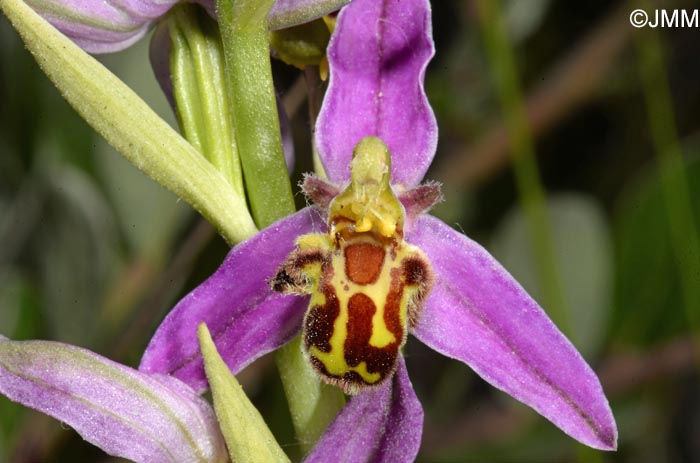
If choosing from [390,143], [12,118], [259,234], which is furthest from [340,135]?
[12,118]

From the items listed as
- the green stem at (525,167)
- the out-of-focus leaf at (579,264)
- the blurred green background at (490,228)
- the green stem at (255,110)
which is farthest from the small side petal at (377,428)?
the out-of-focus leaf at (579,264)

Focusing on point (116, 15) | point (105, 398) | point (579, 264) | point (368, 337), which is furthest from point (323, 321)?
point (579, 264)

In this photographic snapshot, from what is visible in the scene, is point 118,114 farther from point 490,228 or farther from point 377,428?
point 490,228

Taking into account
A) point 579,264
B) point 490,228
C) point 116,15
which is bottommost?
point 490,228

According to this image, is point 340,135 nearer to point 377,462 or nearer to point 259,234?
point 259,234

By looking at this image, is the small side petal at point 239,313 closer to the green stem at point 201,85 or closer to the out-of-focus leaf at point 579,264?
the green stem at point 201,85

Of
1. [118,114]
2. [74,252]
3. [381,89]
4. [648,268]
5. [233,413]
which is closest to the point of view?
[233,413]

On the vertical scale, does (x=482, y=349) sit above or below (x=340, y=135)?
below
